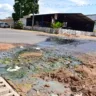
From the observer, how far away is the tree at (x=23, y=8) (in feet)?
176

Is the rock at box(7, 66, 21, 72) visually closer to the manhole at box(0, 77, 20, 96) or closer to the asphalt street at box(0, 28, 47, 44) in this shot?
the manhole at box(0, 77, 20, 96)

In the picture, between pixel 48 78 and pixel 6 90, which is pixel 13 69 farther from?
pixel 6 90

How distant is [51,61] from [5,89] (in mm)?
5049

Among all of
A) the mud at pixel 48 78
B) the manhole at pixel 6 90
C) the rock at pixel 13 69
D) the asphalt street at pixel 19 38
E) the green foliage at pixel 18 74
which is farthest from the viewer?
the asphalt street at pixel 19 38

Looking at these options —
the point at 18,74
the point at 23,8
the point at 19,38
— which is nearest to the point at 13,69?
the point at 18,74

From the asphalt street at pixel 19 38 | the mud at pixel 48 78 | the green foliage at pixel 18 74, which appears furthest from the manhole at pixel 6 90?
the asphalt street at pixel 19 38

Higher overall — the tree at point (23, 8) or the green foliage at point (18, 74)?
the tree at point (23, 8)

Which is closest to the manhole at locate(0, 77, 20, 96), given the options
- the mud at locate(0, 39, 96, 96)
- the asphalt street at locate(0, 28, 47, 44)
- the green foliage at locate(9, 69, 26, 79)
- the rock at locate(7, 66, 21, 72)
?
the mud at locate(0, 39, 96, 96)

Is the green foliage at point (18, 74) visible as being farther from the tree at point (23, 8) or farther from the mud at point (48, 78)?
the tree at point (23, 8)

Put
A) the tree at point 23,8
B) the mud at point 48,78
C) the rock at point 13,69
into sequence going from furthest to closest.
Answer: the tree at point 23,8 < the rock at point 13,69 < the mud at point 48,78

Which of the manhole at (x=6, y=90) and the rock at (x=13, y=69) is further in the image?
the rock at (x=13, y=69)

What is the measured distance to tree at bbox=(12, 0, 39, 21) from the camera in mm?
53625

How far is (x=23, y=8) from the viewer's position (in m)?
55.0

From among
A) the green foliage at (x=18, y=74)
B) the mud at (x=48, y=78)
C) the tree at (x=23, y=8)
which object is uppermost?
the tree at (x=23, y=8)
